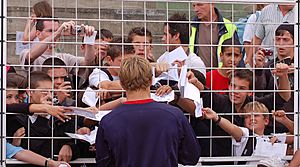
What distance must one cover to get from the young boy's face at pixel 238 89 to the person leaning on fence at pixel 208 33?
19 centimetres

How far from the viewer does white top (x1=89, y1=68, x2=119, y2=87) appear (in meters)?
3.56

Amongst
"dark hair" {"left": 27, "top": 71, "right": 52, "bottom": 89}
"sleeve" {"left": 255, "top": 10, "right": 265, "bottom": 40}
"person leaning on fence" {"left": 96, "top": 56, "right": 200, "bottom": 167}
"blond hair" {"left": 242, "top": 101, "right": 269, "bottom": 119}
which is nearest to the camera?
"person leaning on fence" {"left": 96, "top": 56, "right": 200, "bottom": 167}

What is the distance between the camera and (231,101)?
12.1 ft

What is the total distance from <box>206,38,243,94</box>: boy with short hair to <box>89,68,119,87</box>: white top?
0.61 meters

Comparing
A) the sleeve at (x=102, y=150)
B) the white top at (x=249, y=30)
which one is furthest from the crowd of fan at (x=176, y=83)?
the sleeve at (x=102, y=150)

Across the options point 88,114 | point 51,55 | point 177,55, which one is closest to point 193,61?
point 177,55

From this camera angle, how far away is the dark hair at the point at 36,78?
136 inches

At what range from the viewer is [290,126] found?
3.68 metres

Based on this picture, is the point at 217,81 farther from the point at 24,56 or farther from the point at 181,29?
the point at 24,56

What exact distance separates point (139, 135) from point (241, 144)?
1.02 meters

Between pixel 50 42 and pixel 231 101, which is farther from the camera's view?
pixel 231 101

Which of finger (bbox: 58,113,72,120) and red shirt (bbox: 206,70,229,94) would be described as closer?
finger (bbox: 58,113,72,120)

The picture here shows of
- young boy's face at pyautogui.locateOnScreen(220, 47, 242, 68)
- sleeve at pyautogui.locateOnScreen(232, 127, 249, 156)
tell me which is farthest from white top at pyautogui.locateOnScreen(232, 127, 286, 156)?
young boy's face at pyautogui.locateOnScreen(220, 47, 242, 68)

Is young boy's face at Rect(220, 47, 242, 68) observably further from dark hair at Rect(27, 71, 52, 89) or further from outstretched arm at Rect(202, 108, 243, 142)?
dark hair at Rect(27, 71, 52, 89)
